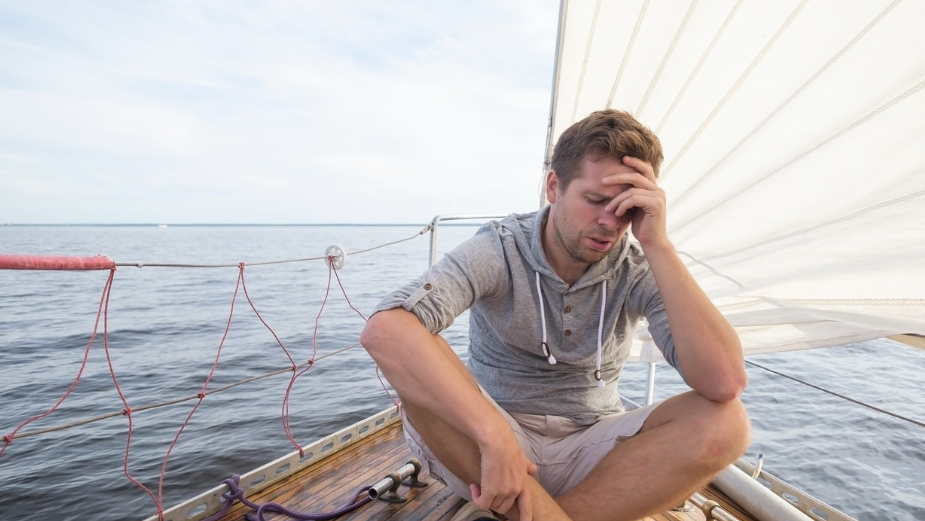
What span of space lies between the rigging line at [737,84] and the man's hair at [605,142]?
0.88 feet

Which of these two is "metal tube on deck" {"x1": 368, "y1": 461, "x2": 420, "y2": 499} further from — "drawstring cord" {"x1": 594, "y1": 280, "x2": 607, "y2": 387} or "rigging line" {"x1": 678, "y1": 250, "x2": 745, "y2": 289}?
"rigging line" {"x1": 678, "y1": 250, "x2": 745, "y2": 289}

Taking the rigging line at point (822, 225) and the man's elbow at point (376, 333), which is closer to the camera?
the rigging line at point (822, 225)

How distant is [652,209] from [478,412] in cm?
74

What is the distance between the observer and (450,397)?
4.46 ft

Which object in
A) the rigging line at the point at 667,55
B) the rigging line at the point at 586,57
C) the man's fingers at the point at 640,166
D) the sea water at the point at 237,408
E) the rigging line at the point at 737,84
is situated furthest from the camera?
the sea water at the point at 237,408

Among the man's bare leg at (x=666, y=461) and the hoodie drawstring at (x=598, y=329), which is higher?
the hoodie drawstring at (x=598, y=329)

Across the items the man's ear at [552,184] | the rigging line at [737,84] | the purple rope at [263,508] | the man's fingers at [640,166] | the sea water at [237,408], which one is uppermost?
the rigging line at [737,84]

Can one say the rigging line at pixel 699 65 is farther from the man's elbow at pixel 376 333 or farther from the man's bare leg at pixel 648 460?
the man's elbow at pixel 376 333

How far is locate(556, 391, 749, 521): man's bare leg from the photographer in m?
1.41

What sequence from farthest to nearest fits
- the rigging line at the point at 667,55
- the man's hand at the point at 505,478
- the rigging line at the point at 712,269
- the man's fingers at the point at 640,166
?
the rigging line at the point at 712,269 → the rigging line at the point at 667,55 → the man's fingers at the point at 640,166 → the man's hand at the point at 505,478

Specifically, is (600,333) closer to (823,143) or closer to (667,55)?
(823,143)

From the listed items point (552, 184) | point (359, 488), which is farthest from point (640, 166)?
point (359, 488)

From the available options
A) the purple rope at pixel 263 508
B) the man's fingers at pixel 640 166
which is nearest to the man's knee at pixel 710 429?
the man's fingers at pixel 640 166

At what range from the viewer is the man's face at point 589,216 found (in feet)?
5.19
